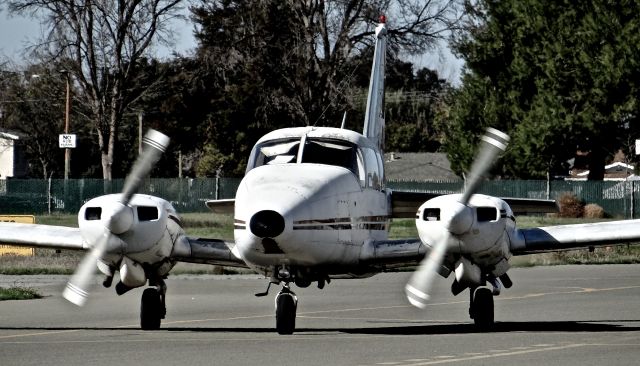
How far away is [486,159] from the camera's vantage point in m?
18.1

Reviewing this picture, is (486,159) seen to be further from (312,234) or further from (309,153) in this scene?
(312,234)

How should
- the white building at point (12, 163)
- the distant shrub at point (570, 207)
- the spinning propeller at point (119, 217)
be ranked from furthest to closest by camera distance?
the white building at point (12, 163), the distant shrub at point (570, 207), the spinning propeller at point (119, 217)

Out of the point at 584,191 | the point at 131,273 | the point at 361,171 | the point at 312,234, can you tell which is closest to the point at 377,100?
the point at 361,171

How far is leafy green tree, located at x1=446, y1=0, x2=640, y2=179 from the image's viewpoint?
6412 centimetres

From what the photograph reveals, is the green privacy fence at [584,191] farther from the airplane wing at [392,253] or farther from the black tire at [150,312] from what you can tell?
the black tire at [150,312]

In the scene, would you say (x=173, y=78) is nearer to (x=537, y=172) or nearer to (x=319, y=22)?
(x=319, y=22)

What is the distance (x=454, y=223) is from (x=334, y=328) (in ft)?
8.12

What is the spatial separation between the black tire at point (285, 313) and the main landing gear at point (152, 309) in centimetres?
218

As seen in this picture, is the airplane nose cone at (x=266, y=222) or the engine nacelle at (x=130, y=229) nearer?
the airplane nose cone at (x=266, y=222)

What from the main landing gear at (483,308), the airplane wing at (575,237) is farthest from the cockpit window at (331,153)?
the airplane wing at (575,237)

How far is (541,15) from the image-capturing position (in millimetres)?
67000

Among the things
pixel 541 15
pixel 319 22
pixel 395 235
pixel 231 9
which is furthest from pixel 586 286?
pixel 541 15

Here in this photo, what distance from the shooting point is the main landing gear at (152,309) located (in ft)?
60.0

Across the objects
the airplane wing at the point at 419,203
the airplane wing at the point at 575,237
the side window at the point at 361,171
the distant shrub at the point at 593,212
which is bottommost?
the airplane wing at the point at 575,237
